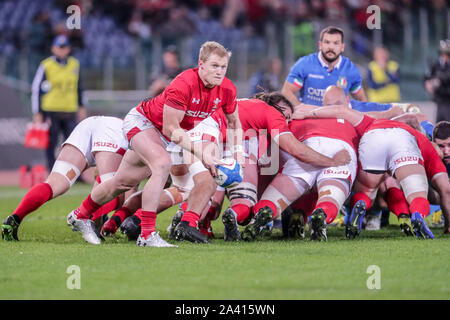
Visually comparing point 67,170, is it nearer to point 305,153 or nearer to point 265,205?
point 265,205

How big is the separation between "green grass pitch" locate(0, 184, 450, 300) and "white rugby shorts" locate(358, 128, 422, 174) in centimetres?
63

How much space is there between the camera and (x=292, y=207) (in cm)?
721

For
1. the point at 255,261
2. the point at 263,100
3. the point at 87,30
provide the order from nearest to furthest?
the point at 255,261 < the point at 263,100 < the point at 87,30

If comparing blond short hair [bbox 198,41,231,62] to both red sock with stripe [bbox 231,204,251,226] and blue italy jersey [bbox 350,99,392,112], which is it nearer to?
red sock with stripe [bbox 231,204,251,226]

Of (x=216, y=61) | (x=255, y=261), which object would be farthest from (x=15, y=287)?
(x=216, y=61)

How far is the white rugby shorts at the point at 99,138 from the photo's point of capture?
7.08 meters

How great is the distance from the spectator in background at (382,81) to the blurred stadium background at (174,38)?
0.86 meters

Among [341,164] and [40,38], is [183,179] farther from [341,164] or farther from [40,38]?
[40,38]

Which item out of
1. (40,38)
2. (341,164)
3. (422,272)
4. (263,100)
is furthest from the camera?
(40,38)

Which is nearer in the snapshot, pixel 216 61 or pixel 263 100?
pixel 216 61

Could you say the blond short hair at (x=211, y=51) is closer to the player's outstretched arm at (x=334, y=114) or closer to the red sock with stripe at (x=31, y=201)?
the player's outstretched arm at (x=334, y=114)

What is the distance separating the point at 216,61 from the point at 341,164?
1.50 metres
